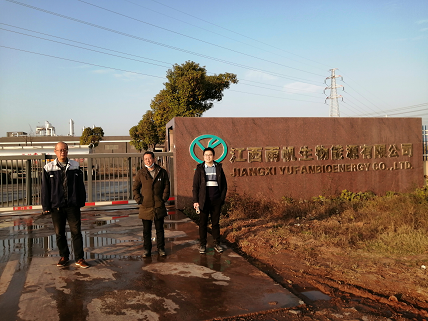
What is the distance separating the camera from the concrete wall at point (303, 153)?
1082 cm

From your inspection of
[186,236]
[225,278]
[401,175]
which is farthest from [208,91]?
[225,278]

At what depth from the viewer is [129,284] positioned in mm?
4609

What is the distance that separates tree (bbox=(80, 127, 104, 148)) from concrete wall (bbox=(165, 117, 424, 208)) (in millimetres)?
36564

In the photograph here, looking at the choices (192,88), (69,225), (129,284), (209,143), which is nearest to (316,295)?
(129,284)

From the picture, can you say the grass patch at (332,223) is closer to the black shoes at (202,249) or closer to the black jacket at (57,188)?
the black shoes at (202,249)

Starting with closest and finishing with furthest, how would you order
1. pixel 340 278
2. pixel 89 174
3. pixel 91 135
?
pixel 340 278, pixel 89 174, pixel 91 135

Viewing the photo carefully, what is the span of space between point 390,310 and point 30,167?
9.89 m

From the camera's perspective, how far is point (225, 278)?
15.9 feet

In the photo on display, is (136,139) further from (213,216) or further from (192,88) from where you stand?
(213,216)

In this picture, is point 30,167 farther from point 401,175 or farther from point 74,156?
point 401,175

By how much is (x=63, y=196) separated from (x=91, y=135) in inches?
1761

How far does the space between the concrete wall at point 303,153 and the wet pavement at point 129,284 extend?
418 cm

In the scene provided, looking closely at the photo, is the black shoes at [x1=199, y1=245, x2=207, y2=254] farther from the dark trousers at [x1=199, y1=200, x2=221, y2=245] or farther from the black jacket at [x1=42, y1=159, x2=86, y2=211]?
the black jacket at [x1=42, y1=159, x2=86, y2=211]

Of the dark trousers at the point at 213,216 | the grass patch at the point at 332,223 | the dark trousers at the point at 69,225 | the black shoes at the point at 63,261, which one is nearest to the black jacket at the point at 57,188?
the dark trousers at the point at 69,225
